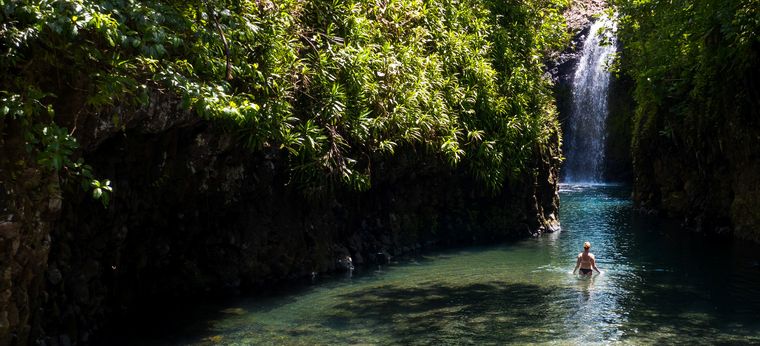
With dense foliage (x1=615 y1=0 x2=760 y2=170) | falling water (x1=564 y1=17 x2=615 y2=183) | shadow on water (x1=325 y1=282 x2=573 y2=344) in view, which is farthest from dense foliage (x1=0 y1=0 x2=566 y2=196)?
falling water (x1=564 y1=17 x2=615 y2=183)

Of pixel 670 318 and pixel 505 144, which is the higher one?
pixel 505 144

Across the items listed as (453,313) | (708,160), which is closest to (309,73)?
(453,313)

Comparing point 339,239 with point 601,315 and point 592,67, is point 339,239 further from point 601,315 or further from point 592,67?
point 592,67

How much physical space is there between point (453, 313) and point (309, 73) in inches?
225

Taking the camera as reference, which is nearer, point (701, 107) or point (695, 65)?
point (701, 107)

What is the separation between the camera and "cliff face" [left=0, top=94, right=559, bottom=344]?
939 centimetres

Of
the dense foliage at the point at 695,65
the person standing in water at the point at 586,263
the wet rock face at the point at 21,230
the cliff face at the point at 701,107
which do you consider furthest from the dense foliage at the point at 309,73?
the person standing in water at the point at 586,263

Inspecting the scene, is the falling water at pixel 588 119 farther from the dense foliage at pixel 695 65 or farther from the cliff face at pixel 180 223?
the cliff face at pixel 180 223

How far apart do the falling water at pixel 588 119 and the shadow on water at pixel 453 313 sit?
24.7 metres

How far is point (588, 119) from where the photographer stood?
38.8 meters

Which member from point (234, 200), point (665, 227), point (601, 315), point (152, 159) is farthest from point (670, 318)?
point (665, 227)

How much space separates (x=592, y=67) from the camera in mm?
38875

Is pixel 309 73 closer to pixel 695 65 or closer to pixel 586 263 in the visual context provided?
pixel 586 263

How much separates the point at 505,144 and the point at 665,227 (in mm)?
7571
